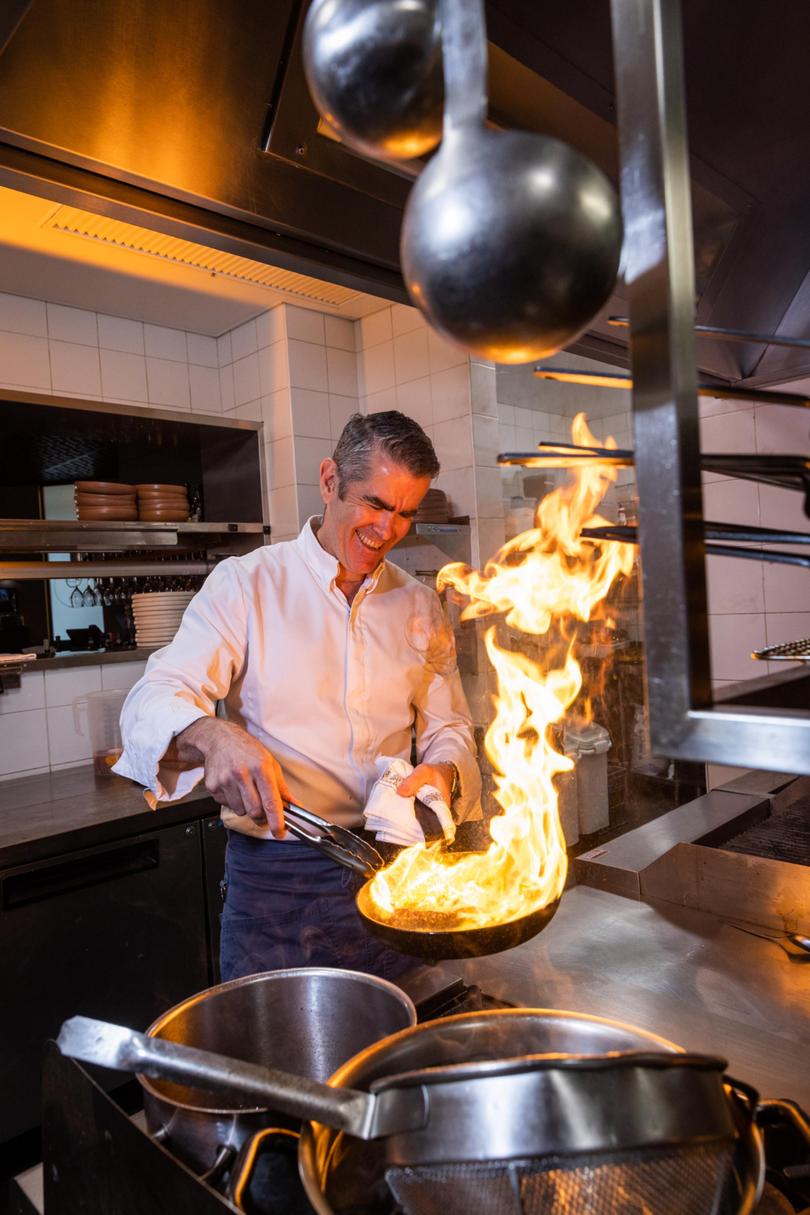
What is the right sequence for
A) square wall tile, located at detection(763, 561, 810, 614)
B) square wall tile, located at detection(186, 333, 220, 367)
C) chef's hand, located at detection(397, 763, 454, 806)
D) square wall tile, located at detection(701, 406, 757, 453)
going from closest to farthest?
chef's hand, located at detection(397, 763, 454, 806), square wall tile, located at detection(763, 561, 810, 614), square wall tile, located at detection(701, 406, 757, 453), square wall tile, located at detection(186, 333, 220, 367)

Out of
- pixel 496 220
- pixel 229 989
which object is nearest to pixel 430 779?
pixel 229 989

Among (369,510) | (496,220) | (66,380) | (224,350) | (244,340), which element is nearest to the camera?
(496,220)

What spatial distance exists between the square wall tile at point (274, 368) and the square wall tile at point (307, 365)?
1.2 inches

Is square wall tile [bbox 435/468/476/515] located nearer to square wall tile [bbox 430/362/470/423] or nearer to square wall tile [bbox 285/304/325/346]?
square wall tile [bbox 430/362/470/423]

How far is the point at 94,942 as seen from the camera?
2.83m

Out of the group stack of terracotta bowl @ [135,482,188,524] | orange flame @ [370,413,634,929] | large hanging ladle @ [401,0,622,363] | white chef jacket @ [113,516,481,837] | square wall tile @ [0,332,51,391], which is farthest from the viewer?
stack of terracotta bowl @ [135,482,188,524]

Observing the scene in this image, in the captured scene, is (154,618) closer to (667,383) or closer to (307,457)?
(307,457)

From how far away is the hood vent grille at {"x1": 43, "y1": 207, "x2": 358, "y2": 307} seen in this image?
3.10 meters

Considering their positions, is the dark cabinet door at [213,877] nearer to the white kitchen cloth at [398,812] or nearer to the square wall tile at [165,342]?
the white kitchen cloth at [398,812]

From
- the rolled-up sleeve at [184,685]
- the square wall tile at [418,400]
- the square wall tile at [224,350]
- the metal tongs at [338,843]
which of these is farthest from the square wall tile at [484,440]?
the metal tongs at [338,843]

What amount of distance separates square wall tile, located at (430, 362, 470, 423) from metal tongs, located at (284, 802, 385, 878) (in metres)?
2.96

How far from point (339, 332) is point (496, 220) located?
420 centimetres

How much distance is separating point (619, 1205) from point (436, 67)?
84 cm

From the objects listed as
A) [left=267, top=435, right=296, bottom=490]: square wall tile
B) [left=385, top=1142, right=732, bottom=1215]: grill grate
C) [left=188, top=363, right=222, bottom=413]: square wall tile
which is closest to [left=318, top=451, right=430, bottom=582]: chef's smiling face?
[left=385, top=1142, right=732, bottom=1215]: grill grate
